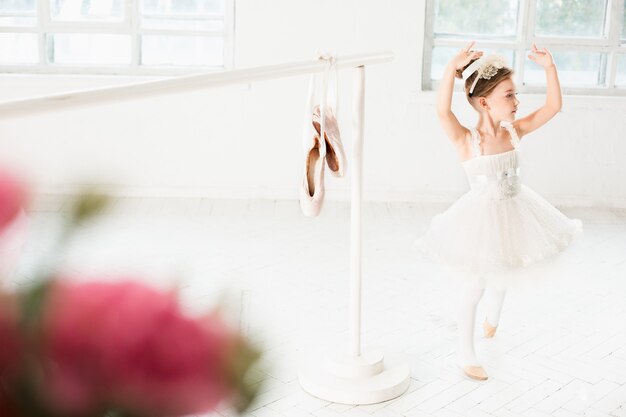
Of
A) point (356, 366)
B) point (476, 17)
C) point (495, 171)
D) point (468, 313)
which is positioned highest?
point (476, 17)

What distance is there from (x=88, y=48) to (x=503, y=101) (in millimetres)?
3182

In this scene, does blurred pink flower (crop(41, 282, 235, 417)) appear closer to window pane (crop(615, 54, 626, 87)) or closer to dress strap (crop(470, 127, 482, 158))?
dress strap (crop(470, 127, 482, 158))

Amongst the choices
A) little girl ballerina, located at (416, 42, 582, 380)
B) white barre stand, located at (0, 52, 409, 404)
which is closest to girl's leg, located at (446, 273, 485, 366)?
little girl ballerina, located at (416, 42, 582, 380)

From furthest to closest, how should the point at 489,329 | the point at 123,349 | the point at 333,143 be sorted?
the point at 489,329, the point at 333,143, the point at 123,349

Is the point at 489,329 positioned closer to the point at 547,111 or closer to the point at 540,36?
the point at 547,111

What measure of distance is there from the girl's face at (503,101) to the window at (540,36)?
2.40 m

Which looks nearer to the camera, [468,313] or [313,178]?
[313,178]

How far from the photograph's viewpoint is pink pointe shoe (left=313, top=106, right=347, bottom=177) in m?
2.55

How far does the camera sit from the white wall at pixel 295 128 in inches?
210

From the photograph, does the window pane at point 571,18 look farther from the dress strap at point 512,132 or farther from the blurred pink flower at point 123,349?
the blurred pink flower at point 123,349

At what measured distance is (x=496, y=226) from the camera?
9.93 ft

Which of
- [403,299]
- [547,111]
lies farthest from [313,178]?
[403,299]

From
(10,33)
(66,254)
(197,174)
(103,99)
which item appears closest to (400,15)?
(197,174)

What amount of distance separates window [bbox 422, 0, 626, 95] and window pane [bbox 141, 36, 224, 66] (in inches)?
49.5
